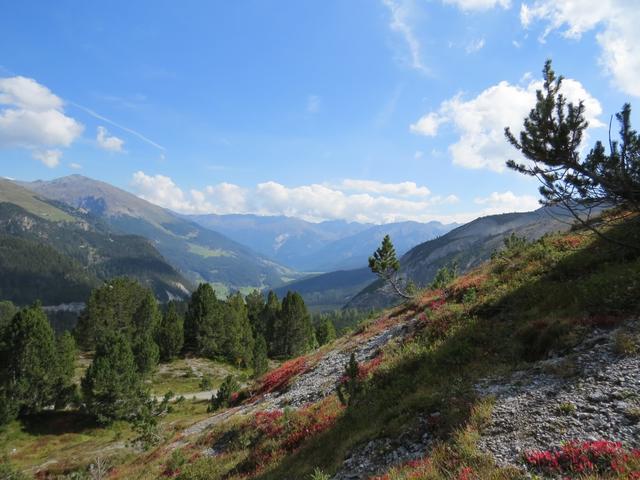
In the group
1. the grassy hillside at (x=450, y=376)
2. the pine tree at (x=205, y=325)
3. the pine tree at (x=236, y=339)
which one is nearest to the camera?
the grassy hillside at (x=450, y=376)

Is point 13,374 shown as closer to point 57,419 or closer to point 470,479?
point 57,419

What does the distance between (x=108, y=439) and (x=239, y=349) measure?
169 ft

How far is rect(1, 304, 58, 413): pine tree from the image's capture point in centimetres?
5522

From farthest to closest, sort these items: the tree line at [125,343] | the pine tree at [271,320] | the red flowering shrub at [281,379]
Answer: the pine tree at [271,320], the tree line at [125,343], the red flowering shrub at [281,379]

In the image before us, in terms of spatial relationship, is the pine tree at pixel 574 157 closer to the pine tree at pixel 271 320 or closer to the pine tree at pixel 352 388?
the pine tree at pixel 352 388

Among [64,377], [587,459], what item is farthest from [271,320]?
[587,459]

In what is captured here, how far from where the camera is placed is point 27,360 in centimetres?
5575

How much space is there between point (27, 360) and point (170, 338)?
130 feet

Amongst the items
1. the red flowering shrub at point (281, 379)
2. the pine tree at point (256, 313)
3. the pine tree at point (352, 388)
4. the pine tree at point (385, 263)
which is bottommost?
the pine tree at point (256, 313)

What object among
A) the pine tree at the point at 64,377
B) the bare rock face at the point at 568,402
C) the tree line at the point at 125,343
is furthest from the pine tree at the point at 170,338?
the bare rock face at the point at 568,402

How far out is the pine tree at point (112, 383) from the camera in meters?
56.4

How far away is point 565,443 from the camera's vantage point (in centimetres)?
927

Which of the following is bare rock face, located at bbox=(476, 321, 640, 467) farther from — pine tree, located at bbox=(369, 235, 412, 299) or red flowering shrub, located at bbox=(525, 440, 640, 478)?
pine tree, located at bbox=(369, 235, 412, 299)

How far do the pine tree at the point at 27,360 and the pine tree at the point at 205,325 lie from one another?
44.7m
